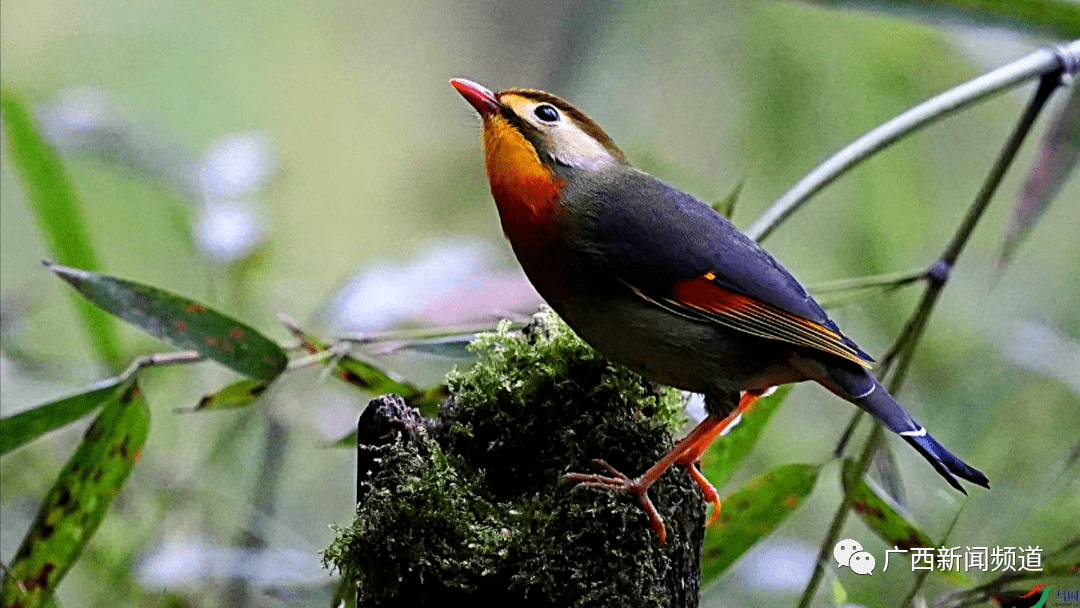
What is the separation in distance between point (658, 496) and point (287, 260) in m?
3.67

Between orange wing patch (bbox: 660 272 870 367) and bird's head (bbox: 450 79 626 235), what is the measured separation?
0.26m

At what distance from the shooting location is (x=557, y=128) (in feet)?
5.34

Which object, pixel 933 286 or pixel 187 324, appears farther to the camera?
pixel 933 286

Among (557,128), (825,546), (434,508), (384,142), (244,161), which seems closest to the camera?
(434,508)

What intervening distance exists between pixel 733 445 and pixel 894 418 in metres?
0.52

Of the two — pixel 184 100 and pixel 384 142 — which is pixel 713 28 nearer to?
pixel 384 142

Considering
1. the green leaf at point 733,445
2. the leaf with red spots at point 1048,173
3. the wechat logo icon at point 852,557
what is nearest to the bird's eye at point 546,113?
the green leaf at point 733,445

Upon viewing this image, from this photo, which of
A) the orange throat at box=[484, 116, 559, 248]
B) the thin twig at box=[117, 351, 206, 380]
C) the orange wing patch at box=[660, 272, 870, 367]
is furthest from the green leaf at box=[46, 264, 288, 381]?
the orange wing patch at box=[660, 272, 870, 367]


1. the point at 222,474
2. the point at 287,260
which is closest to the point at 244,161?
the point at 222,474

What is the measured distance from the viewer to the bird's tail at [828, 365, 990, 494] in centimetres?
141

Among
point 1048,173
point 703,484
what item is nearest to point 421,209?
point 1048,173

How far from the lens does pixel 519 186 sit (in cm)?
156

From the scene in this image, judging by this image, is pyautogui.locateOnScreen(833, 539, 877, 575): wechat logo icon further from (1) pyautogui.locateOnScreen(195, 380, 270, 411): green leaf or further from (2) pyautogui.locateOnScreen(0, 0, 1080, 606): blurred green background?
(1) pyautogui.locateOnScreen(195, 380, 270, 411): green leaf

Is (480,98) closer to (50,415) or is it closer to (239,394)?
(239,394)
